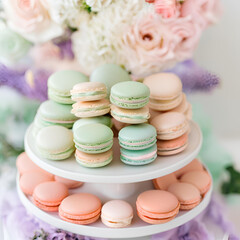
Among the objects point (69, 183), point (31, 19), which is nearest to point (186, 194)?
point (69, 183)

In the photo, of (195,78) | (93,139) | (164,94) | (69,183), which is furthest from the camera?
(195,78)

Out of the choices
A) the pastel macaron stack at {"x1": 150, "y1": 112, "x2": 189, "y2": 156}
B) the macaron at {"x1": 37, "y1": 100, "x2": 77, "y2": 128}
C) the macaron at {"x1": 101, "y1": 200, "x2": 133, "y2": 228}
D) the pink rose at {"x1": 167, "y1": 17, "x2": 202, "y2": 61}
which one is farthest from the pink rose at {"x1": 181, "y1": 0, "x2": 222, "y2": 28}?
the macaron at {"x1": 101, "y1": 200, "x2": 133, "y2": 228}

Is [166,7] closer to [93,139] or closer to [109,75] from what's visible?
[109,75]

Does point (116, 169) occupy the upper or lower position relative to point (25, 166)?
upper

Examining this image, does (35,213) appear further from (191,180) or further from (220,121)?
(220,121)

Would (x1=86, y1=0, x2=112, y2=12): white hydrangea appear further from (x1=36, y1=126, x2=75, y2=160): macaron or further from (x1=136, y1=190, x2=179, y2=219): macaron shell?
(x1=136, y1=190, x2=179, y2=219): macaron shell

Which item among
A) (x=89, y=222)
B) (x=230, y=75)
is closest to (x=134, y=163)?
Result: (x=89, y=222)

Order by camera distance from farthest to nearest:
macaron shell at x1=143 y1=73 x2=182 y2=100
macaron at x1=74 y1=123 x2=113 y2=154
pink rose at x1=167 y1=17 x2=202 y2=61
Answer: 1. pink rose at x1=167 y1=17 x2=202 y2=61
2. macaron shell at x1=143 y1=73 x2=182 y2=100
3. macaron at x1=74 y1=123 x2=113 y2=154
